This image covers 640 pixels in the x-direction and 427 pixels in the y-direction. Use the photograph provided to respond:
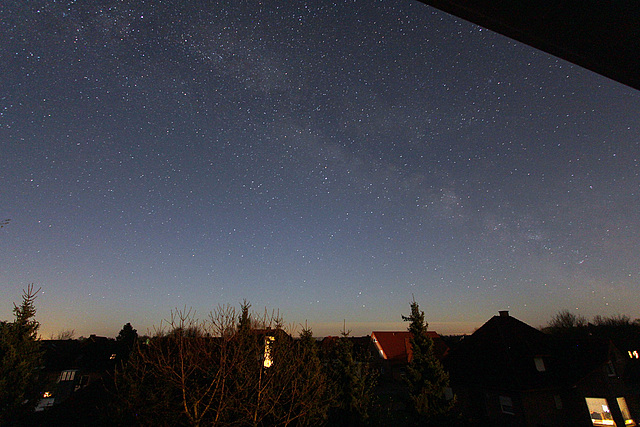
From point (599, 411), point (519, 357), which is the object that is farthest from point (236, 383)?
point (599, 411)

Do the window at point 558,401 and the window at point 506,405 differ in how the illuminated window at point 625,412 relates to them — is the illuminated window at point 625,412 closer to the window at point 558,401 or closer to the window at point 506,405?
the window at point 558,401

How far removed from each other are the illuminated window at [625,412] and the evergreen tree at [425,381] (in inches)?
472

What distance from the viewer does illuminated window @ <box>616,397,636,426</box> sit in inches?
789

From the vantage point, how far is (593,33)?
1361 mm

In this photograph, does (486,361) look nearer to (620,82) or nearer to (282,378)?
(282,378)

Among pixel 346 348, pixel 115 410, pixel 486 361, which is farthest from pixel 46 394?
pixel 486 361

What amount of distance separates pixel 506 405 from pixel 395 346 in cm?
3126

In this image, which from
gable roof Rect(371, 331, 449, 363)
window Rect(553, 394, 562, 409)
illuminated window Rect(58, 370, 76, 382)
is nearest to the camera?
window Rect(553, 394, 562, 409)

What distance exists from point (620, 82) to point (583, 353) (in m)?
30.5

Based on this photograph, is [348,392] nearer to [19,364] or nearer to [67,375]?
[19,364]

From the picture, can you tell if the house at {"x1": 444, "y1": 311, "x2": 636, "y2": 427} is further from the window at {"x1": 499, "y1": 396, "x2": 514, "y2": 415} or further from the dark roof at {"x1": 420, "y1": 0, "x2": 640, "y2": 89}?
the dark roof at {"x1": 420, "y1": 0, "x2": 640, "y2": 89}

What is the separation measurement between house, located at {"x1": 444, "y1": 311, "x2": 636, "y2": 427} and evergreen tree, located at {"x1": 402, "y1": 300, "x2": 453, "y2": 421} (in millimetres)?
3630

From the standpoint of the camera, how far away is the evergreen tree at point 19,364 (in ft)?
68.1

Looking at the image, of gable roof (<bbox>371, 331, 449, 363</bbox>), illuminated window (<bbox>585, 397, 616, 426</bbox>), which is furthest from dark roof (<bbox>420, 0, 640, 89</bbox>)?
gable roof (<bbox>371, 331, 449, 363</bbox>)
